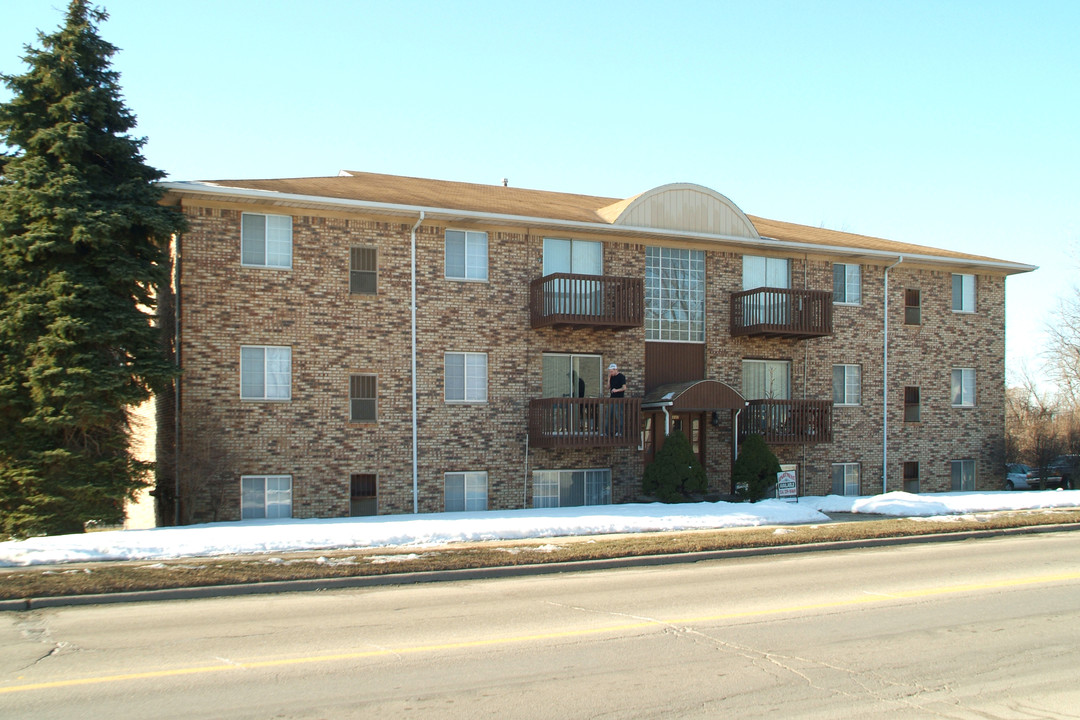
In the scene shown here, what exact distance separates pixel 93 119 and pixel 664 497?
14330 mm

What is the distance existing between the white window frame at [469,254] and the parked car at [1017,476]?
24951 mm

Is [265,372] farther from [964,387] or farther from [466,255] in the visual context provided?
[964,387]

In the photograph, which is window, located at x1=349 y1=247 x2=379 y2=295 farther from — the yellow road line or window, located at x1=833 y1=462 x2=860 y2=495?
window, located at x1=833 y1=462 x2=860 y2=495

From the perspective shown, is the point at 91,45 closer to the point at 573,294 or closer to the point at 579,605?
the point at 573,294

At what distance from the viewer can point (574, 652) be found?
26.3 ft

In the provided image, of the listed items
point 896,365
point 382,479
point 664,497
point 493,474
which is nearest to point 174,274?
point 382,479

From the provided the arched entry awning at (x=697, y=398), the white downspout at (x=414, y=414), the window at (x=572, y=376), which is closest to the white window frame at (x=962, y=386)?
the arched entry awning at (x=697, y=398)

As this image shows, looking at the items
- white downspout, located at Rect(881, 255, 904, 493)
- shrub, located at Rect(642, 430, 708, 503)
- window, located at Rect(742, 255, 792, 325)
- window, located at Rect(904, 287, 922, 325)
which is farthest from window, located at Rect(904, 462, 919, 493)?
shrub, located at Rect(642, 430, 708, 503)

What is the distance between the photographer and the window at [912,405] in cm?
2583

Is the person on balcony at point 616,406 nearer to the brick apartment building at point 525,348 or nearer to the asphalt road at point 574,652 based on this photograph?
the brick apartment building at point 525,348

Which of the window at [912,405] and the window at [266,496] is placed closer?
the window at [266,496]

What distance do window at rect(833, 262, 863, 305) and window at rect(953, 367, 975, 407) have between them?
165 inches

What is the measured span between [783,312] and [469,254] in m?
8.34

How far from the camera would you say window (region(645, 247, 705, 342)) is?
22.9 m
